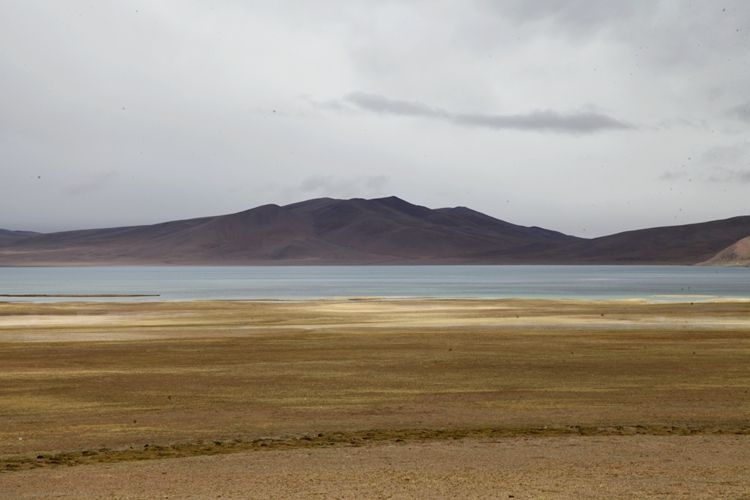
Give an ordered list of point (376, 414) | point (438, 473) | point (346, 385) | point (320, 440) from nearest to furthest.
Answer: point (438, 473) < point (320, 440) < point (376, 414) < point (346, 385)

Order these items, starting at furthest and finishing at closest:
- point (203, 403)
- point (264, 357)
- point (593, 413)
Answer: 1. point (264, 357)
2. point (203, 403)
3. point (593, 413)

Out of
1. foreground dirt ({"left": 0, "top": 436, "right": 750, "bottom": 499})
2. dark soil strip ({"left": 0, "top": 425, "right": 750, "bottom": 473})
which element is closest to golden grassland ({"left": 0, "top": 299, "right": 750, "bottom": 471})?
dark soil strip ({"left": 0, "top": 425, "right": 750, "bottom": 473})

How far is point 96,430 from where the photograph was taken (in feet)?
49.1

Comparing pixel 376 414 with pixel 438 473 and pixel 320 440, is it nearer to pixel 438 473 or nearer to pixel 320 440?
pixel 320 440

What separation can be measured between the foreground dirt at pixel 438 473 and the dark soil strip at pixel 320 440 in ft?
1.45

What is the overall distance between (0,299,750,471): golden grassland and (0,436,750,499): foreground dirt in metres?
0.91

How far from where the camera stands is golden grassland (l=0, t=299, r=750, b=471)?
14.6 m

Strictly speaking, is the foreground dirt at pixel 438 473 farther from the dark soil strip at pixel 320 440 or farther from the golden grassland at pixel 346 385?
the golden grassland at pixel 346 385

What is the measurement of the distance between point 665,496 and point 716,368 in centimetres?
1359

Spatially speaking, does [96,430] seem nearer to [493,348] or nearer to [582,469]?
[582,469]

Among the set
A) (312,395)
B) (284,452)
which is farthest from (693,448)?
(312,395)

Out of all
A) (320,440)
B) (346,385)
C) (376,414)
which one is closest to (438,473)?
(320,440)

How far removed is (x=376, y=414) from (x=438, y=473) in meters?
4.87

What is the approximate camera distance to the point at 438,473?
11.6 meters
